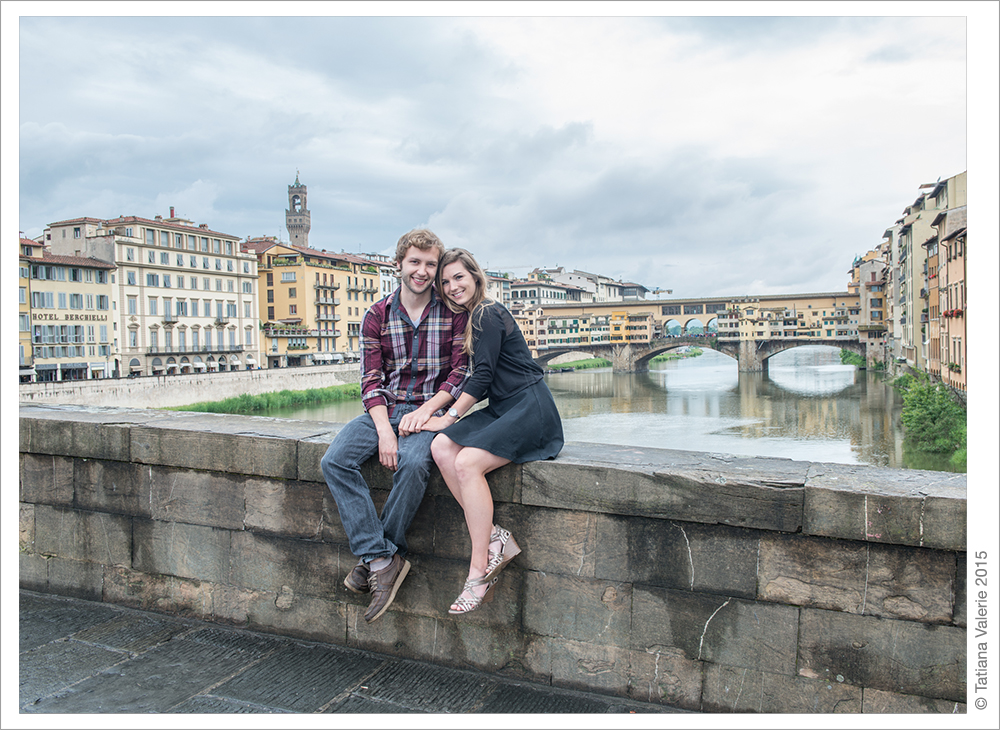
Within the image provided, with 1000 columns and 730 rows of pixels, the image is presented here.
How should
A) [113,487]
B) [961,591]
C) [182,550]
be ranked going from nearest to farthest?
1. [961,591]
2. [182,550]
3. [113,487]

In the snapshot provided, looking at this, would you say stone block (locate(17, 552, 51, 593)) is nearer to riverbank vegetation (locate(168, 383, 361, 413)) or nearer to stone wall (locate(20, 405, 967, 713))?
stone wall (locate(20, 405, 967, 713))

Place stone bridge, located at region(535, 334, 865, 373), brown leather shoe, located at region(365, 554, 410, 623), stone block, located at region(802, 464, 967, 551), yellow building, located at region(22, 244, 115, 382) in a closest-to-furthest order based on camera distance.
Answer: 1. stone block, located at region(802, 464, 967, 551)
2. brown leather shoe, located at region(365, 554, 410, 623)
3. yellow building, located at region(22, 244, 115, 382)
4. stone bridge, located at region(535, 334, 865, 373)

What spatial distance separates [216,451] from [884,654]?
2217 mm

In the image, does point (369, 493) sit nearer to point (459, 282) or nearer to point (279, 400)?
point (459, 282)

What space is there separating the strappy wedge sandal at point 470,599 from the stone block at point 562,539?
14 centimetres

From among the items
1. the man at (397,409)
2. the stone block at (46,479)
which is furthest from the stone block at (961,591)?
the stone block at (46,479)

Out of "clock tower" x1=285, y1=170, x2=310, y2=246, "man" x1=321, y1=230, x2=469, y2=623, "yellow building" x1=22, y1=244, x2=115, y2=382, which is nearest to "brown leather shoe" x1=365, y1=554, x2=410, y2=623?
"man" x1=321, y1=230, x2=469, y2=623

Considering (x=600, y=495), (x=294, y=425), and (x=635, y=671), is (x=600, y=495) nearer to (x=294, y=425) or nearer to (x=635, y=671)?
(x=635, y=671)

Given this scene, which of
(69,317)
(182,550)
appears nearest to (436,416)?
(182,550)

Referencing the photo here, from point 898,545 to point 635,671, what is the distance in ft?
2.66

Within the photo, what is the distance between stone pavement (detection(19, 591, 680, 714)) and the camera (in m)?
2.29

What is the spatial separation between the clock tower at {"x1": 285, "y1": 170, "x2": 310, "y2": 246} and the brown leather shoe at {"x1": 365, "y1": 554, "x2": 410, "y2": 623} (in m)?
94.8

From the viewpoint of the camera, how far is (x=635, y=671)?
233 cm

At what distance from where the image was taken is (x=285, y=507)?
2785 mm
